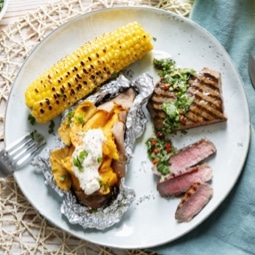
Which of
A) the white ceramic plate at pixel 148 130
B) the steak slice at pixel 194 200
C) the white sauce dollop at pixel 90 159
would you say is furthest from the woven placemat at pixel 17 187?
the white sauce dollop at pixel 90 159

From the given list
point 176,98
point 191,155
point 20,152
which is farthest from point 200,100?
point 20,152

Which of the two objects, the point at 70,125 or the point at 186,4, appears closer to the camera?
the point at 70,125

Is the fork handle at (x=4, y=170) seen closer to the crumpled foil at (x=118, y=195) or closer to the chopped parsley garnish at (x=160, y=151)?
the crumpled foil at (x=118, y=195)

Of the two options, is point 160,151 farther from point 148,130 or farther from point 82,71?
point 82,71

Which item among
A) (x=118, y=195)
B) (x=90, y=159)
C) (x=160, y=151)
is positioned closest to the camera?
(x=90, y=159)

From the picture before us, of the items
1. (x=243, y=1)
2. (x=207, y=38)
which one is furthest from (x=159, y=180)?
(x=243, y=1)

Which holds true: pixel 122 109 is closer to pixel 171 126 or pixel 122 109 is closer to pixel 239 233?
pixel 171 126
